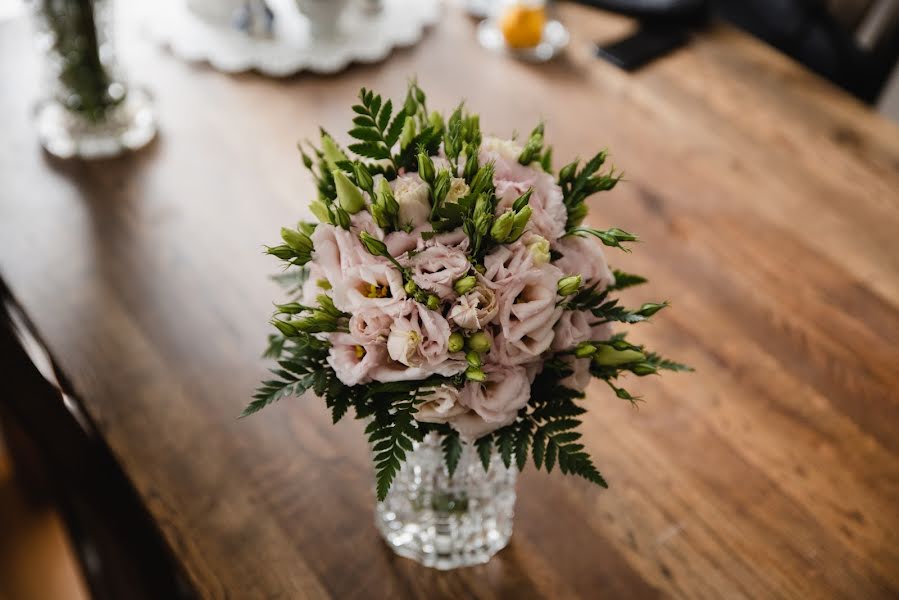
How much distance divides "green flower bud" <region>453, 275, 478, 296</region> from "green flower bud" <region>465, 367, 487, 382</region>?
0.06 m

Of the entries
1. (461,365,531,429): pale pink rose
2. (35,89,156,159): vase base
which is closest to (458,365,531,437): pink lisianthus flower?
(461,365,531,429): pale pink rose

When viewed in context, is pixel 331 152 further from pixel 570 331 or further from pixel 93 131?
pixel 93 131

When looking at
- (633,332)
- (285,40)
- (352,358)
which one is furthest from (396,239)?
(285,40)

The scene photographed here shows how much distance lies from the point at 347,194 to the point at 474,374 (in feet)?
0.61

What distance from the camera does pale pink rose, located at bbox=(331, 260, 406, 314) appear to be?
0.70 metres

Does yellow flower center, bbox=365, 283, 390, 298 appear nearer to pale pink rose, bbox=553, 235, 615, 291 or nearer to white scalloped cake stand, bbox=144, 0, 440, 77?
pale pink rose, bbox=553, 235, 615, 291

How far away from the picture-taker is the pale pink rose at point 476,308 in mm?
692

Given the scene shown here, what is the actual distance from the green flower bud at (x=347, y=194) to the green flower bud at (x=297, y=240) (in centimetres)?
5

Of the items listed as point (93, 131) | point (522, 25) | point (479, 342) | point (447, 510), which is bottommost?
point (93, 131)

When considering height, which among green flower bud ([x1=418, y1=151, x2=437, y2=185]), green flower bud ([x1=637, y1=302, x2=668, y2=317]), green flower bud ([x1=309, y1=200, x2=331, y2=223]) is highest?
green flower bud ([x1=418, y1=151, x2=437, y2=185])

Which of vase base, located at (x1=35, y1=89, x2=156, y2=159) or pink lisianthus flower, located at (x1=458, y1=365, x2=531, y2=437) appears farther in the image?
vase base, located at (x1=35, y1=89, x2=156, y2=159)

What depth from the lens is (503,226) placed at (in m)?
0.69

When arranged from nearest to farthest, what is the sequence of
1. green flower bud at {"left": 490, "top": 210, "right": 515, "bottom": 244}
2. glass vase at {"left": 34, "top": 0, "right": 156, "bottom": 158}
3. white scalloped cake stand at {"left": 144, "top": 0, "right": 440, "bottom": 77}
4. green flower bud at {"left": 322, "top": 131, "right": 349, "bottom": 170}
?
green flower bud at {"left": 490, "top": 210, "right": 515, "bottom": 244} → green flower bud at {"left": 322, "top": 131, "right": 349, "bottom": 170} → glass vase at {"left": 34, "top": 0, "right": 156, "bottom": 158} → white scalloped cake stand at {"left": 144, "top": 0, "right": 440, "bottom": 77}

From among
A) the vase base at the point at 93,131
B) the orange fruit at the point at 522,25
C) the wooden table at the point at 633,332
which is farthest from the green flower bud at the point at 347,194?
the orange fruit at the point at 522,25
